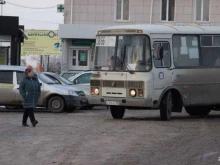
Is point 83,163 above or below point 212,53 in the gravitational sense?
below

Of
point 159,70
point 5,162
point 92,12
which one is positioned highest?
point 92,12

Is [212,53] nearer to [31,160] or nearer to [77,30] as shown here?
→ [31,160]

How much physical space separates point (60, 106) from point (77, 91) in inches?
35.2

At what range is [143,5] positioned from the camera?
131ft

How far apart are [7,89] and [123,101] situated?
20.0 ft

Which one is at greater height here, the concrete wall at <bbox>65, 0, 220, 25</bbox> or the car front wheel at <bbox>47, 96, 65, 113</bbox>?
the concrete wall at <bbox>65, 0, 220, 25</bbox>

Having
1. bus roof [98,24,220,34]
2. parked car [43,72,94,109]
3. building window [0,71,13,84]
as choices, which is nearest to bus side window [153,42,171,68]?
bus roof [98,24,220,34]

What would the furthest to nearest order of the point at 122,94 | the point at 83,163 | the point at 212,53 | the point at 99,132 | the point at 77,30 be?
the point at 77,30 → the point at 212,53 → the point at 122,94 → the point at 99,132 → the point at 83,163

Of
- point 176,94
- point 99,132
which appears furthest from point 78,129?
point 176,94

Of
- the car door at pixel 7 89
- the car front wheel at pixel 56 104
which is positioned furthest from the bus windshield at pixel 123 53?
the car door at pixel 7 89

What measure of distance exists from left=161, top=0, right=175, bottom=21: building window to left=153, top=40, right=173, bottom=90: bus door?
20768mm

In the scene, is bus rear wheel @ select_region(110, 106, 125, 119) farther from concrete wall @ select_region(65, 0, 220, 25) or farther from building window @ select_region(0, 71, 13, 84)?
concrete wall @ select_region(65, 0, 220, 25)

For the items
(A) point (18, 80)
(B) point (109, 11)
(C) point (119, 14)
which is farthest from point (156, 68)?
(C) point (119, 14)

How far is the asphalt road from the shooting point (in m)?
11.7
